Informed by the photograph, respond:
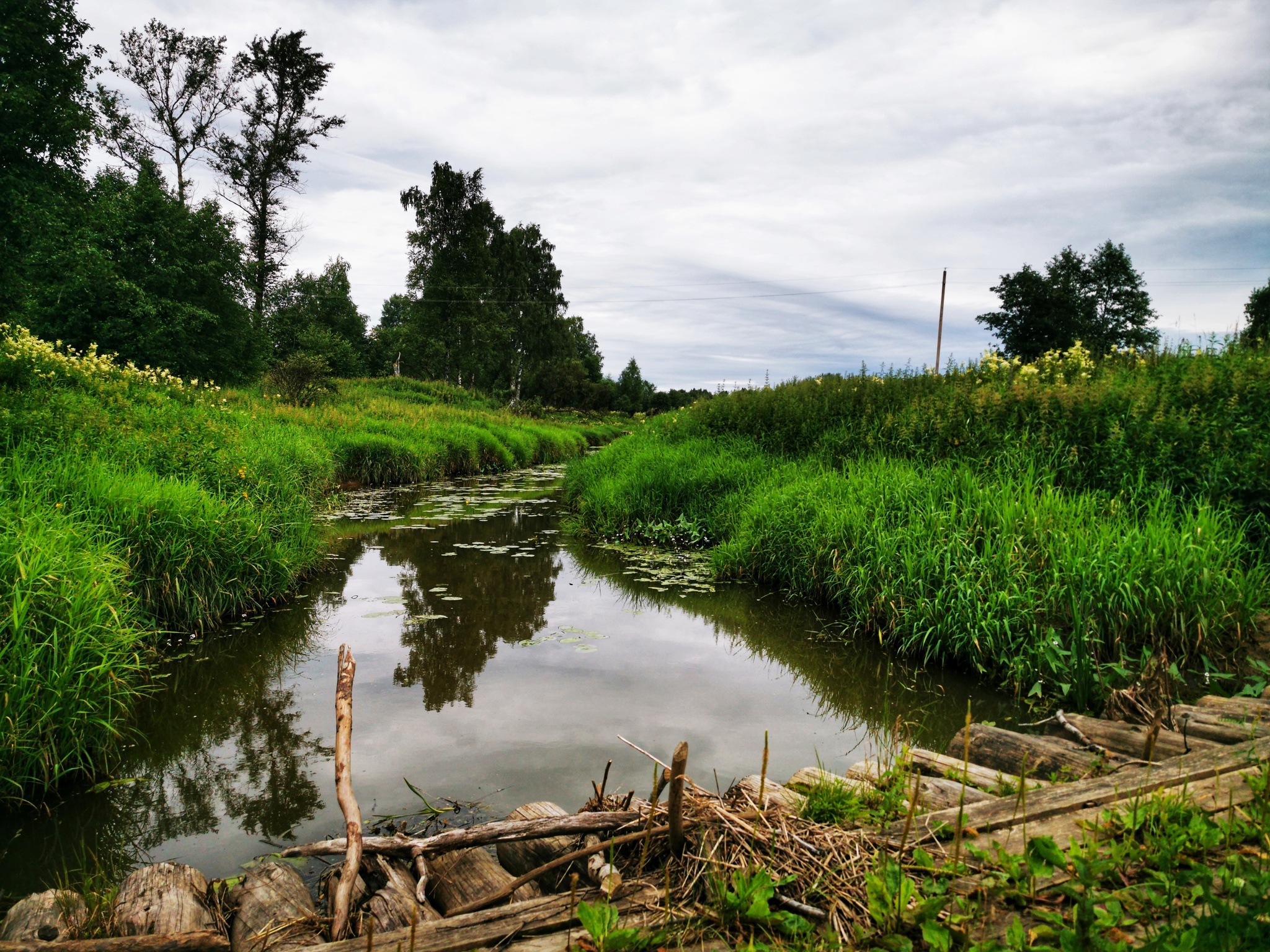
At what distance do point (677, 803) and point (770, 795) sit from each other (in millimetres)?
714

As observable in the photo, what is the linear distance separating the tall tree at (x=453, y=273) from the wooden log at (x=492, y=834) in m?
31.0

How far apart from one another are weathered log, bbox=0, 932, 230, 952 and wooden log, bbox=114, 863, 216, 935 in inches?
1.2

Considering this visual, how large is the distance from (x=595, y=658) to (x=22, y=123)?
981 inches

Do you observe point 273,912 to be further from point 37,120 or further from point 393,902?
point 37,120

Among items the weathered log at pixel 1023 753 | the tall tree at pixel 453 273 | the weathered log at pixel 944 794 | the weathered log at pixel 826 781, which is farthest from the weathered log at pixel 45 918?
the tall tree at pixel 453 273

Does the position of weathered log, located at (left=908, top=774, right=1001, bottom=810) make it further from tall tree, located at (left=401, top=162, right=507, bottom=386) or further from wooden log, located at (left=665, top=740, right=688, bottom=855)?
tall tree, located at (left=401, top=162, right=507, bottom=386)

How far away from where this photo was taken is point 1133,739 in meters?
3.08

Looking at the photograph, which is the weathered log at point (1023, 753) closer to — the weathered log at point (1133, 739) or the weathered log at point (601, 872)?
the weathered log at point (1133, 739)

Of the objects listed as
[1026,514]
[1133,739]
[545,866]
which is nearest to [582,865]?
[545,866]

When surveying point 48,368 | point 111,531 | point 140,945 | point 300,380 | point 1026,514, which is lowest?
point 140,945

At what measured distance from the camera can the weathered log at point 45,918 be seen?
1.91m

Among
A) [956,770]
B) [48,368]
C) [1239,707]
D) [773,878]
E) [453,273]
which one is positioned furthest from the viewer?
[453,273]

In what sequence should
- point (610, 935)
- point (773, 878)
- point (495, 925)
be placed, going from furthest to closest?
point (773, 878)
point (495, 925)
point (610, 935)

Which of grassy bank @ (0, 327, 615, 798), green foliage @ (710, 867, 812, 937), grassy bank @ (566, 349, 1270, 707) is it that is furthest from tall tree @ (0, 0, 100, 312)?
green foliage @ (710, 867, 812, 937)
